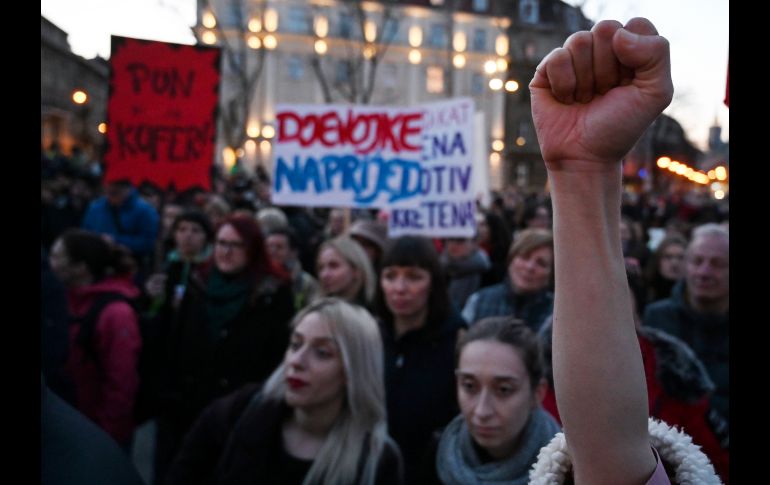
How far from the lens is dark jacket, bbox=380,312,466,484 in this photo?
3445mm

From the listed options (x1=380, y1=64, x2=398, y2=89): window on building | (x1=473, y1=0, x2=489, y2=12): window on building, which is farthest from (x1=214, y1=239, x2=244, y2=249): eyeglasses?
(x1=473, y1=0, x2=489, y2=12): window on building

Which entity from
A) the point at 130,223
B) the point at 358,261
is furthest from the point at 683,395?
the point at 130,223

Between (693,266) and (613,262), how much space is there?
3180 mm

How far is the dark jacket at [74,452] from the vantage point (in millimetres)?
1490

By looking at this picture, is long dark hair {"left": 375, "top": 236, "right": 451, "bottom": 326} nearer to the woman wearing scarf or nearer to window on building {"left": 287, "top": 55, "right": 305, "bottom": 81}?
the woman wearing scarf

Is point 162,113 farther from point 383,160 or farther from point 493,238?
point 493,238

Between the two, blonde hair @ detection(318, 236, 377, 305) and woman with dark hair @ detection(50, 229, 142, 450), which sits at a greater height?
blonde hair @ detection(318, 236, 377, 305)

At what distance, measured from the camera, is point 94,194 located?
11281mm

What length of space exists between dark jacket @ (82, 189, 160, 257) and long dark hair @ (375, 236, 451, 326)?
400 centimetres

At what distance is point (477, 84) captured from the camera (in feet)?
178
